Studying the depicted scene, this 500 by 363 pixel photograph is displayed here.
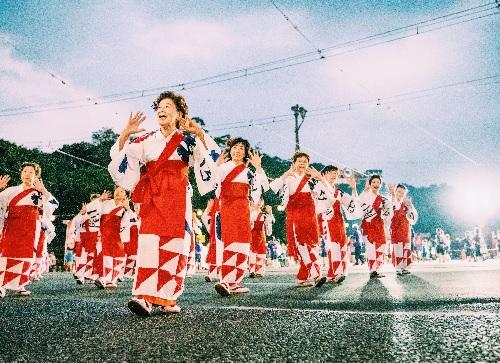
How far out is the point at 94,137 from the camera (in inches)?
1435

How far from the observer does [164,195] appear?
357cm

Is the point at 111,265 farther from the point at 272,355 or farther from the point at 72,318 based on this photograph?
the point at 272,355

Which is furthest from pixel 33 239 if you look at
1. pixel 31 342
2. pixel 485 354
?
pixel 485 354

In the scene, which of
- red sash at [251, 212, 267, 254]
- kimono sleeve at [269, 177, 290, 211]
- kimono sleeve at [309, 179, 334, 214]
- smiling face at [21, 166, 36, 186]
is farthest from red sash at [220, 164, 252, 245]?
red sash at [251, 212, 267, 254]

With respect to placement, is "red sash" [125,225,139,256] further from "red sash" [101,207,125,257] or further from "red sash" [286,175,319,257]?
"red sash" [286,175,319,257]

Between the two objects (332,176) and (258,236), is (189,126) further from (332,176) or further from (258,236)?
(258,236)

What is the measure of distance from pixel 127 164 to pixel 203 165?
2.05 ft

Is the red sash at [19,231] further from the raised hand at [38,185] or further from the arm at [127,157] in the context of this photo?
the arm at [127,157]

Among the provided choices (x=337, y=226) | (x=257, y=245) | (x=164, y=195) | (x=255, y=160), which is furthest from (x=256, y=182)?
(x=257, y=245)

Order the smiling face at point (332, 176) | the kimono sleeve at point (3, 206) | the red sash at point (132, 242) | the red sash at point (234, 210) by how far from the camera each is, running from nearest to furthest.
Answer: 1. the red sash at point (234, 210)
2. the kimono sleeve at point (3, 206)
3. the smiling face at point (332, 176)
4. the red sash at point (132, 242)

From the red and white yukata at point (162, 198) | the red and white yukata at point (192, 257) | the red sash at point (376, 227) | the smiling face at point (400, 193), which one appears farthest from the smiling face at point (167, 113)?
the smiling face at point (400, 193)

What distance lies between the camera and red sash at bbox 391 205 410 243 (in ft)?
32.8

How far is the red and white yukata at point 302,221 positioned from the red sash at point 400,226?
135 inches

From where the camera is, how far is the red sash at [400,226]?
10.0m
